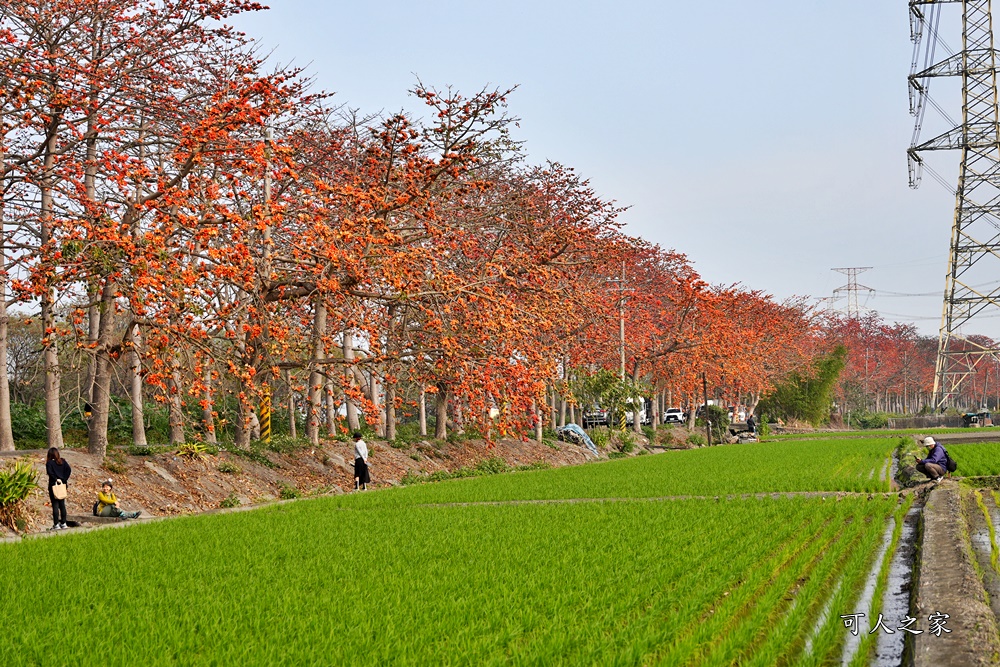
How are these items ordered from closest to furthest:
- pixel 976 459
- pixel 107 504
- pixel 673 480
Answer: pixel 107 504
pixel 673 480
pixel 976 459

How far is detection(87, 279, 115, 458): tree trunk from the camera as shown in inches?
741

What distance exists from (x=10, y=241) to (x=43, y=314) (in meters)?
2.75

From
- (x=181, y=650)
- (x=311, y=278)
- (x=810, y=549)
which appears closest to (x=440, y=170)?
(x=311, y=278)

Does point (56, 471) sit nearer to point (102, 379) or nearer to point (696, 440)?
point (102, 379)

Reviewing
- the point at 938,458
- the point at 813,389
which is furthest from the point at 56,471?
the point at 813,389

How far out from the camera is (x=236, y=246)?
16.7m

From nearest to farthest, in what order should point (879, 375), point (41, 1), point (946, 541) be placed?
1. point (946, 541)
2. point (41, 1)
3. point (879, 375)

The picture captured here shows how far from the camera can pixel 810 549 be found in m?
11.8

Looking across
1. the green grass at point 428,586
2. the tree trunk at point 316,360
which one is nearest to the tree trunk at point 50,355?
the green grass at point 428,586

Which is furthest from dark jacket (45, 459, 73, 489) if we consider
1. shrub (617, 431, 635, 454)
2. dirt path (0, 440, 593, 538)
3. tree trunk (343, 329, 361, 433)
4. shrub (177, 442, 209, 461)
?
shrub (617, 431, 635, 454)

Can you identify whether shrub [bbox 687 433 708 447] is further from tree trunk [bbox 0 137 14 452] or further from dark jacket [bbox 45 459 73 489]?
dark jacket [bbox 45 459 73 489]

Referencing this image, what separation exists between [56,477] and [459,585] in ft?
32.4

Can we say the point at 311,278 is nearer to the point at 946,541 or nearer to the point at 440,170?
the point at 440,170

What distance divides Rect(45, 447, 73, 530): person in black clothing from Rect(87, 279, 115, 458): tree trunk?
9.20 ft
